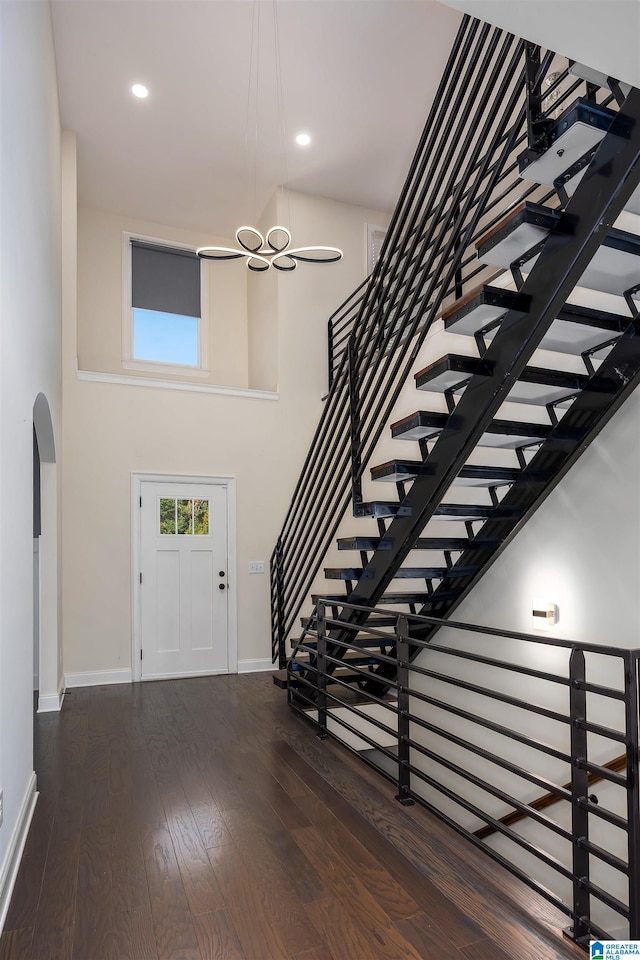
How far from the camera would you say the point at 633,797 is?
5.45ft

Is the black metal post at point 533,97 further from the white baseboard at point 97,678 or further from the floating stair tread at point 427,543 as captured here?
the white baseboard at point 97,678

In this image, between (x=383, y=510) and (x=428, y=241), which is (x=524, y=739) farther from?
(x=428, y=241)

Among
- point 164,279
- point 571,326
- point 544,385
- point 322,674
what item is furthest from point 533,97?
point 164,279

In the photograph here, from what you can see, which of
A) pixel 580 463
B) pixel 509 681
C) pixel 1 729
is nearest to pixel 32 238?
pixel 1 729

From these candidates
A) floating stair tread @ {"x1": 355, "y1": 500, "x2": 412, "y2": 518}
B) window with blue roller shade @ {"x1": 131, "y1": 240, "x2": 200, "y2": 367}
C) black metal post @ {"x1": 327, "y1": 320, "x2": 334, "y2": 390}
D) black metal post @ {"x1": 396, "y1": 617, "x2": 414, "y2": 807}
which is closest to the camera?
black metal post @ {"x1": 396, "y1": 617, "x2": 414, "y2": 807}

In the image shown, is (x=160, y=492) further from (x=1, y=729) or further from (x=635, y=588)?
(x=635, y=588)

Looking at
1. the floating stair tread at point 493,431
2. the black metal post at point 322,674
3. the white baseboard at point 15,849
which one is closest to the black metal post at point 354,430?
the floating stair tread at point 493,431

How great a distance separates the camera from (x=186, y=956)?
1.81m

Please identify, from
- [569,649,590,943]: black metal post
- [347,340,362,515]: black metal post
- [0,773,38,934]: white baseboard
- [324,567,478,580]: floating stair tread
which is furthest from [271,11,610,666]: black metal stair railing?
[0,773,38,934]: white baseboard

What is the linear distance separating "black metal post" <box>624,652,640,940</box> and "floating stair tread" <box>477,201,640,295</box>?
5.24 ft

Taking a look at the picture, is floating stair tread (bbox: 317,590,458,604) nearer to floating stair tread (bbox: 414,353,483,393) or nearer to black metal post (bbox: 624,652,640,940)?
floating stair tread (bbox: 414,353,483,393)

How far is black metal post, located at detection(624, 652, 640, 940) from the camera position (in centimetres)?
163

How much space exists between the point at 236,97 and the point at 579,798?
5991mm

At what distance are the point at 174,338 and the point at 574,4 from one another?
21.1ft
